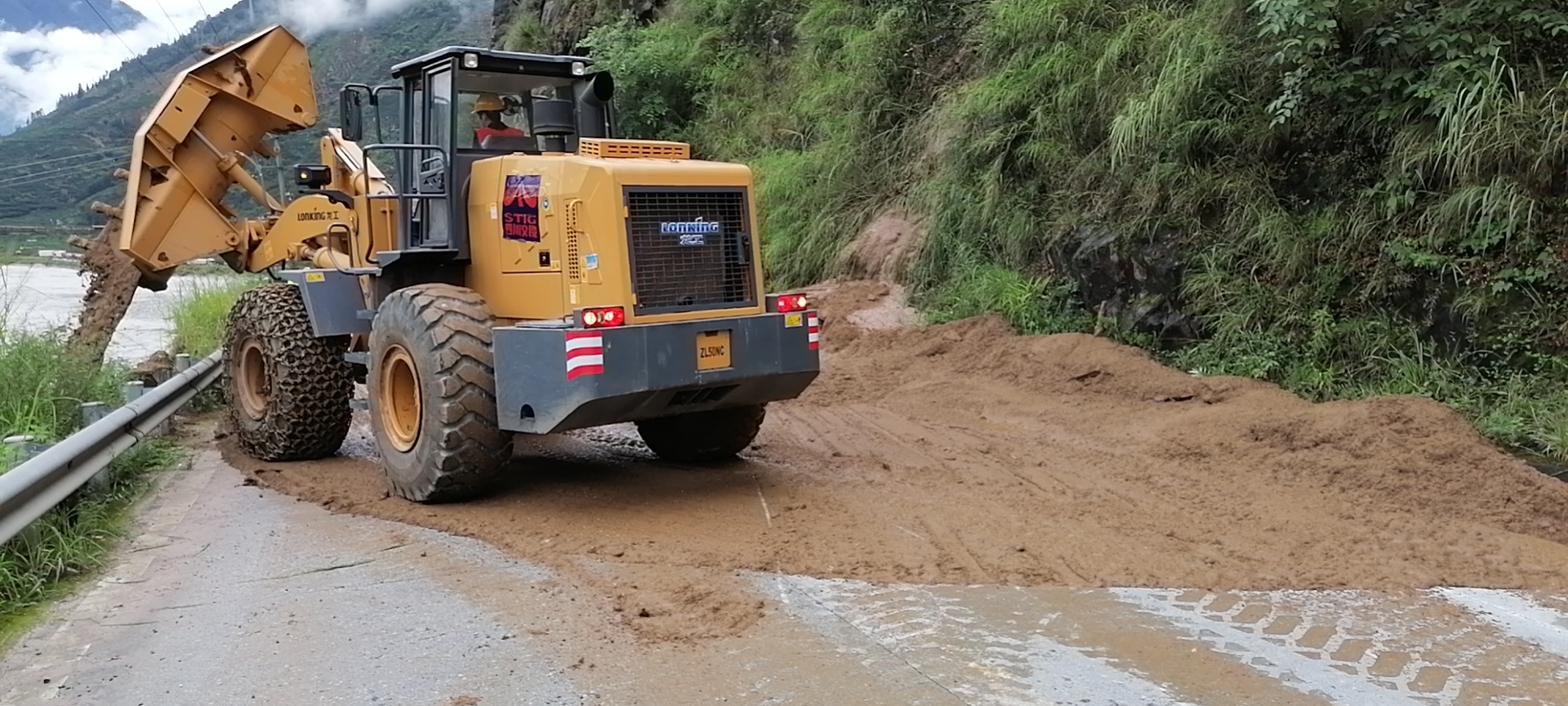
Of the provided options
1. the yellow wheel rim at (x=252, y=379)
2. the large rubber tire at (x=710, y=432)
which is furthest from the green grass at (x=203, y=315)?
the large rubber tire at (x=710, y=432)

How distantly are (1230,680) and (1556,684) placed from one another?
1076 mm

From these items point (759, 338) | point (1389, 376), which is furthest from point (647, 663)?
point (1389, 376)

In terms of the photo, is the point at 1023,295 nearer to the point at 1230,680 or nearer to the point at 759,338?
the point at 759,338

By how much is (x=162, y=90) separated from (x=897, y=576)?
7.63 metres

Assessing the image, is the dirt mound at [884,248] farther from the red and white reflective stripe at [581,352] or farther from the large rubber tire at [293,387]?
the red and white reflective stripe at [581,352]

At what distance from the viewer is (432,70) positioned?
7.16 m

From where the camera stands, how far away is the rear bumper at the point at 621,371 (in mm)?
5977

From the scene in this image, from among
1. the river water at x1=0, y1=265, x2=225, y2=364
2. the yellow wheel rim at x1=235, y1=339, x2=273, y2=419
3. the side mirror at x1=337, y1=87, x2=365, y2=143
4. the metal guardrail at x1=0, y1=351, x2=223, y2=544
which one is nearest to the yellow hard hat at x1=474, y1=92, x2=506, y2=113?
the side mirror at x1=337, y1=87, x2=365, y2=143

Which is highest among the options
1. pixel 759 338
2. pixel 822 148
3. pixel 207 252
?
pixel 822 148

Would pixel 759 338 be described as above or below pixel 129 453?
above

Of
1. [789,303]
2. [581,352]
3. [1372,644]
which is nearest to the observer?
[1372,644]

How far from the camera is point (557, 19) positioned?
1030 inches

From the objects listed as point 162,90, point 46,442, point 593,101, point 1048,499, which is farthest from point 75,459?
point 1048,499

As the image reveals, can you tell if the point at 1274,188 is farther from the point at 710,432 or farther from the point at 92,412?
the point at 92,412
